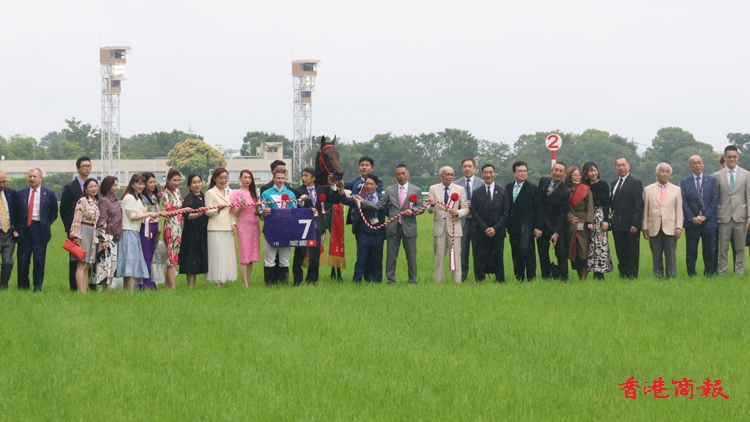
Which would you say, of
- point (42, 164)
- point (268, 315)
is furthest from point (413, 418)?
point (42, 164)

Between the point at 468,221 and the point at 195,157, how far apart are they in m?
98.3

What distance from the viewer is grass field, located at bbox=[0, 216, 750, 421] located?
7051 mm

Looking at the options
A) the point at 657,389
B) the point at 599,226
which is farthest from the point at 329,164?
the point at 657,389

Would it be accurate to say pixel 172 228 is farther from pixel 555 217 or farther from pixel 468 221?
pixel 555 217

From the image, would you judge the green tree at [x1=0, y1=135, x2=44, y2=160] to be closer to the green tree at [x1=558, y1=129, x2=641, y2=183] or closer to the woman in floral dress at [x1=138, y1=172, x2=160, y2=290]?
the green tree at [x1=558, y1=129, x2=641, y2=183]

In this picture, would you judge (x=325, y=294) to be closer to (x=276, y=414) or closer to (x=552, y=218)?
(x=552, y=218)

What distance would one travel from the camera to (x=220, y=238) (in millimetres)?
13289

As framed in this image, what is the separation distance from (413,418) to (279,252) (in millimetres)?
7293

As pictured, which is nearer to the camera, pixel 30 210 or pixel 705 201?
pixel 30 210

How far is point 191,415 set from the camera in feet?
22.4

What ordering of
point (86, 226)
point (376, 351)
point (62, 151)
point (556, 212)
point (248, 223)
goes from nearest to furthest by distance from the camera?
point (376, 351)
point (86, 226)
point (248, 223)
point (556, 212)
point (62, 151)

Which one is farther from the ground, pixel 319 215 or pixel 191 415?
pixel 319 215

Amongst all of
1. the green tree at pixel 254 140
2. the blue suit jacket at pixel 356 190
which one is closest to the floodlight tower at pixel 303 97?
the green tree at pixel 254 140

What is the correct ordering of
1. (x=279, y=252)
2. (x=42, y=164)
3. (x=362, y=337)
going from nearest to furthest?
(x=362, y=337)
(x=279, y=252)
(x=42, y=164)
